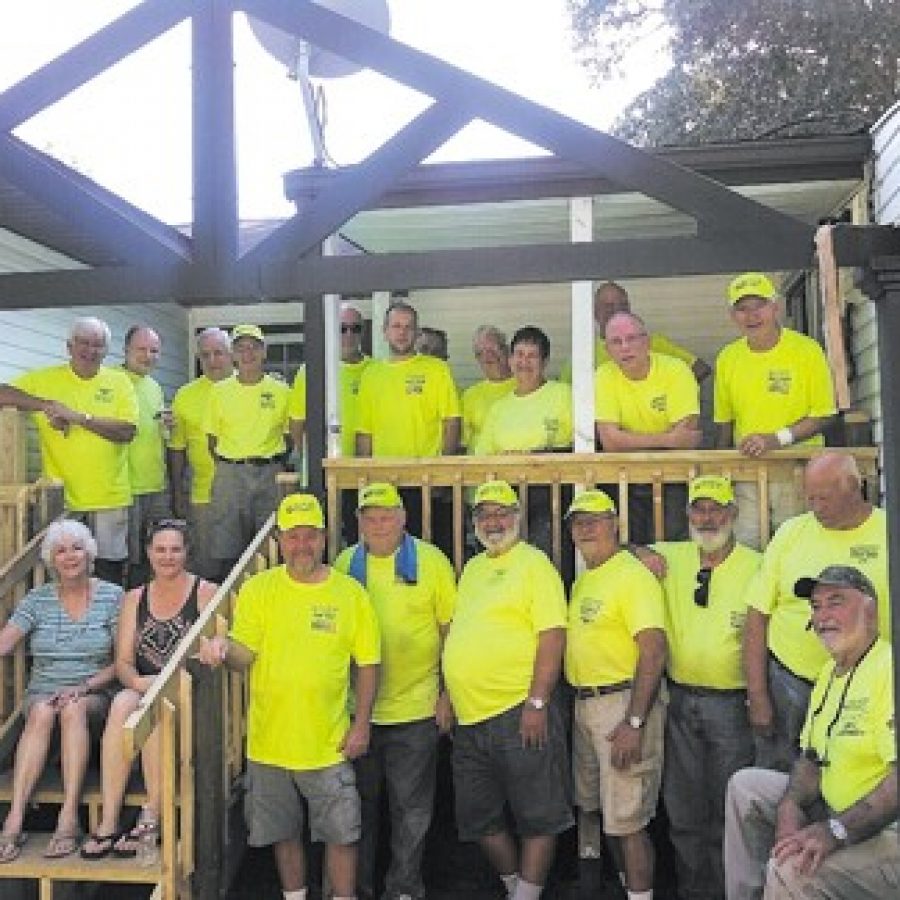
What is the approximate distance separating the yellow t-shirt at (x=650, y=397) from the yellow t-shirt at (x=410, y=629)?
3.80 ft

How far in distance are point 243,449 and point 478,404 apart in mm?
1330

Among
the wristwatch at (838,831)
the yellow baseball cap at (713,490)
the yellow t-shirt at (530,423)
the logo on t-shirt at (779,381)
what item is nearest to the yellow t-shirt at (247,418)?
the yellow t-shirt at (530,423)

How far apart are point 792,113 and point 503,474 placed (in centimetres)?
1562

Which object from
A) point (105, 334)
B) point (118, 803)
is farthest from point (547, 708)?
point (105, 334)

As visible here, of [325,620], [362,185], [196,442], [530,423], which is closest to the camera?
[362,185]

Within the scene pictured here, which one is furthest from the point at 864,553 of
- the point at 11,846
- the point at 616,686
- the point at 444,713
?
the point at 11,846

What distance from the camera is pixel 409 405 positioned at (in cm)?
583

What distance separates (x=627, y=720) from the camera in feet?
14.2

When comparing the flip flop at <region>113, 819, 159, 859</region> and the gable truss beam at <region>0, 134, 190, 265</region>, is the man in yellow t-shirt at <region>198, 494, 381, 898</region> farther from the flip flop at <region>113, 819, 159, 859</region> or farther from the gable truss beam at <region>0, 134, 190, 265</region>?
the gable truss beam at <region>0, 134, 190, 265</region>

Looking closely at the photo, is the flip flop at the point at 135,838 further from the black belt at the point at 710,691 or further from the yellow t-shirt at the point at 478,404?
the yellow t-shirt at the point at 478,404

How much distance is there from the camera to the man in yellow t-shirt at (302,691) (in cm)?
436

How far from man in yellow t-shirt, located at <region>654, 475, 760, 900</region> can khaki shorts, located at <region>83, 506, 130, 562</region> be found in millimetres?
2932

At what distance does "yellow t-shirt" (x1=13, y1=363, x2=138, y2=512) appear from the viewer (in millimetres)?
5707

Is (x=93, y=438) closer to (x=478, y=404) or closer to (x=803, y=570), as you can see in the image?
(x=478, y=404)
